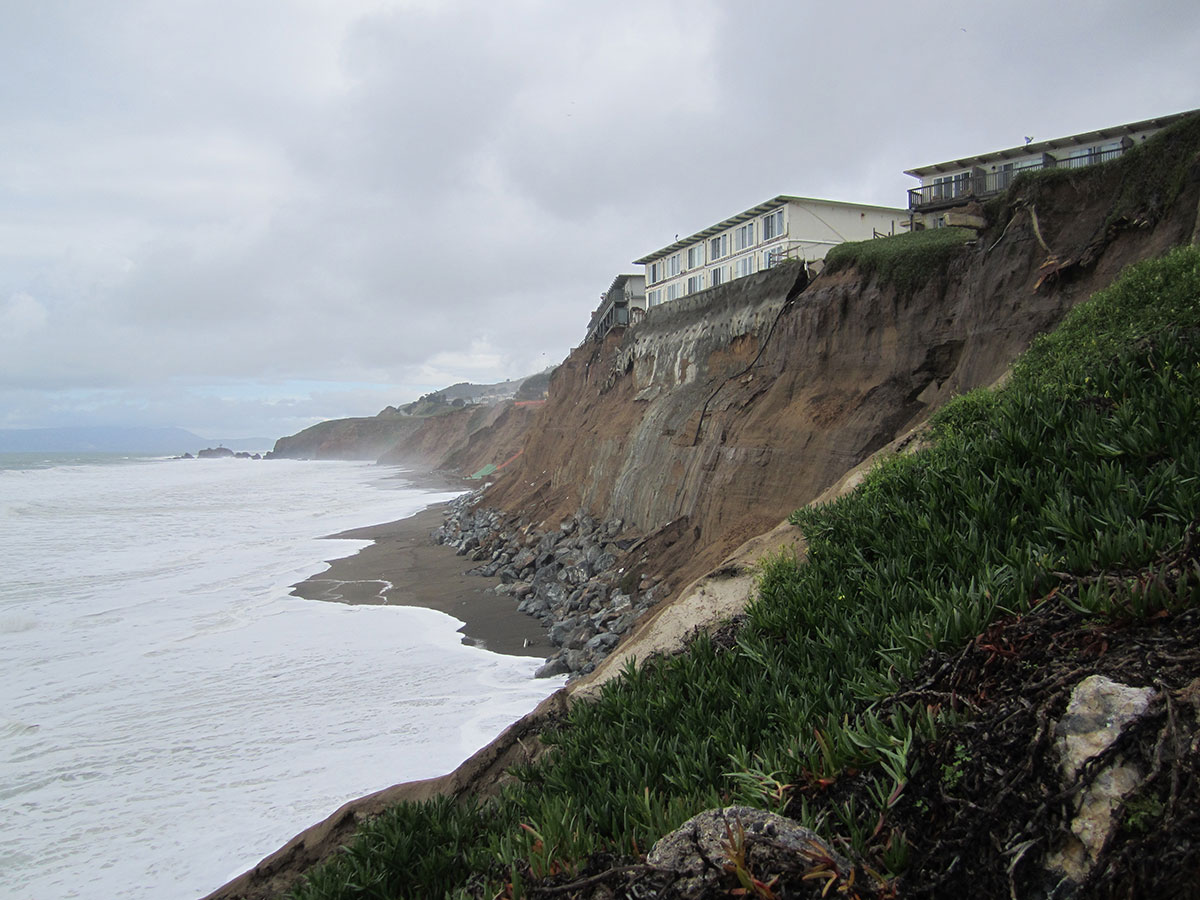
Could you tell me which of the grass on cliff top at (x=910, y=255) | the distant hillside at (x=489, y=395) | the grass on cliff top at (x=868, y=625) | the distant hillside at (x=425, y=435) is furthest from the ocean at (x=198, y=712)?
the distant hillside at (x=489, y=395)

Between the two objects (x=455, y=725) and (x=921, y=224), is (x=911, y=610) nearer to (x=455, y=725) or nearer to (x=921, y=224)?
(x=455, y=725)

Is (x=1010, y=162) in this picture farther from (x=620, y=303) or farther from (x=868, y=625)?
(x=868, y=625)

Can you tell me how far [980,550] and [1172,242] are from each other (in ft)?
33.3

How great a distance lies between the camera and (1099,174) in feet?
45.7

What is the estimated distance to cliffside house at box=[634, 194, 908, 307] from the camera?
30.9 m

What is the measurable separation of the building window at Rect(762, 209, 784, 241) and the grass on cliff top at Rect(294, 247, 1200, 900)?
2538 cm

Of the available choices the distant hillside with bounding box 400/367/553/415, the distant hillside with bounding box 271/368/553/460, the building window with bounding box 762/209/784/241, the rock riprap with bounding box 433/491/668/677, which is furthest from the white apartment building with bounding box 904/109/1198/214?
the distant hillside with bounding box 400/367/553/415

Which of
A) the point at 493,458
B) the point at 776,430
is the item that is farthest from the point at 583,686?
the point at 493,458

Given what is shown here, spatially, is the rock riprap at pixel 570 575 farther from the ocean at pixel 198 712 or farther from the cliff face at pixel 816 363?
the ocean at pixel 198 712

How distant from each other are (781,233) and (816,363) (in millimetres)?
14583

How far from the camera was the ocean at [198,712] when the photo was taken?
8.52 meters

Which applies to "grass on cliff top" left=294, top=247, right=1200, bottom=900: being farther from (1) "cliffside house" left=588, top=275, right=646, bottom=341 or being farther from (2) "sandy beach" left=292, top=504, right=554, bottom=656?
(1) "cliffside house" left=588, top=275, right=646, bottom=341

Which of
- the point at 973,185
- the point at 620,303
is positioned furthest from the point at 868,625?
the point at 620,303

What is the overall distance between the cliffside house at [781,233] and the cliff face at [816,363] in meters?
6.65
